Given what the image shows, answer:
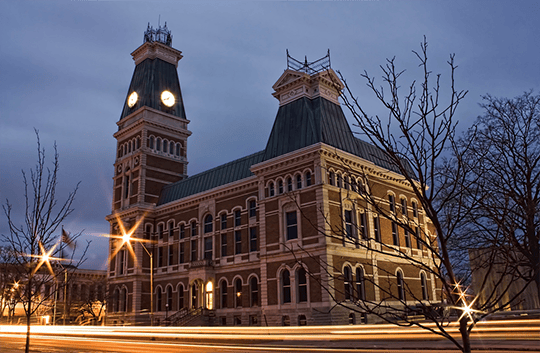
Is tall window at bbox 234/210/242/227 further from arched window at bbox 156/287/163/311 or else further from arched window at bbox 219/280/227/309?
arched window at bbox 156/287/163/311

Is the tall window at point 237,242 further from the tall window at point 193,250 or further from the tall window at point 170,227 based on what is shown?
the tall window at point 170,227

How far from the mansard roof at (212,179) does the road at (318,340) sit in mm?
18404

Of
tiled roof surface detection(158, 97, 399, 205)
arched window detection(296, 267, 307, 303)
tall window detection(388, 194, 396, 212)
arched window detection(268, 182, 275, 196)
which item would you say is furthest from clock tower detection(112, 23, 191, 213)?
tall window detection(388, 194, 396, 212)

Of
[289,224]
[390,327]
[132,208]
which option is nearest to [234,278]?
[289,224]

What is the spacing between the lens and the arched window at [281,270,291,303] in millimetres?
34594

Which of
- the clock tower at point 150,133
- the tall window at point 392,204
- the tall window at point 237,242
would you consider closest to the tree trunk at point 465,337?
the tall window at point 392,204

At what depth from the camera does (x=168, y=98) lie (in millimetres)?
56906

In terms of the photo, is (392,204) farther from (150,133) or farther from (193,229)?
(150,133)

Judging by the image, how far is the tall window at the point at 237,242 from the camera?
41656 mm

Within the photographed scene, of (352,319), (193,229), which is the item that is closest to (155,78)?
(193,229)

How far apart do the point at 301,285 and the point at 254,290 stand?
6688mm

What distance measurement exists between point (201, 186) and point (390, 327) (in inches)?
1180

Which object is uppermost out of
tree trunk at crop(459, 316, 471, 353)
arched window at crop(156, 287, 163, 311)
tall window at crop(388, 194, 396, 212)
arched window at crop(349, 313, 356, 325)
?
tall window at crop(388, 194, 396, 212)

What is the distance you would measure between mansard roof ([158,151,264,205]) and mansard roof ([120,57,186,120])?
10476 mm
